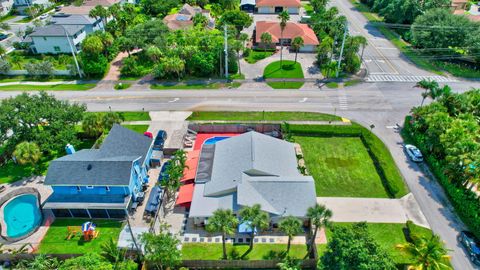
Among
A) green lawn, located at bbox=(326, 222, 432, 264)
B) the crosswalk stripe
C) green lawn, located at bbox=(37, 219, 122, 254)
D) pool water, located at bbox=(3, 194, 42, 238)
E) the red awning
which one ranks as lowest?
pool water, located at bbox=(3, 194, 42, 238)

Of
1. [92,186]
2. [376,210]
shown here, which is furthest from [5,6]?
[376,210]

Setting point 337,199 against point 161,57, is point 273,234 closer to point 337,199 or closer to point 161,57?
point 337,199

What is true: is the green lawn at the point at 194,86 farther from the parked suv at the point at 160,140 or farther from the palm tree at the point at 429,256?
the palm tree at the point at 429,256

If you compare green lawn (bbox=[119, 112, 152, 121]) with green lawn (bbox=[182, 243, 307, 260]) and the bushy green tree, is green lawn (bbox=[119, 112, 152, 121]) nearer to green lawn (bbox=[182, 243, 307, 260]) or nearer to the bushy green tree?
the bushy green tree

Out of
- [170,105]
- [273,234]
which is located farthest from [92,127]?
[273,234]

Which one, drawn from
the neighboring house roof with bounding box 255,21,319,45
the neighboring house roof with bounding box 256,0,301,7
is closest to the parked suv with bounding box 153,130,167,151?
the neighboring house roof with bounding box 255,21,319,45
